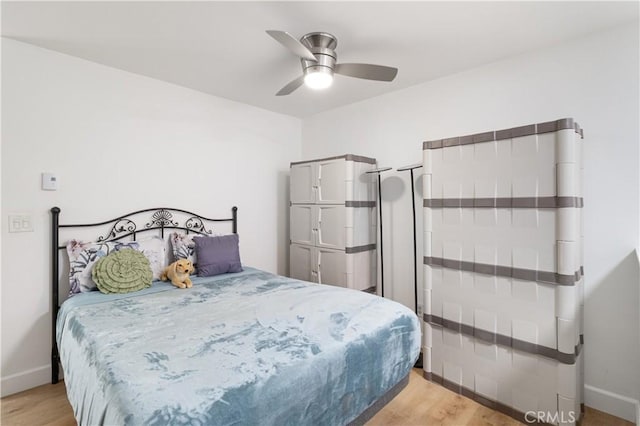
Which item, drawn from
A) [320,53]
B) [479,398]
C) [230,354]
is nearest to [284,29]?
[320,53]

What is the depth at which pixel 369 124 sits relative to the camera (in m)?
3.48

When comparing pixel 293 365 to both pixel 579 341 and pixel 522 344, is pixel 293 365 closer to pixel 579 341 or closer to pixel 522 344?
pixel 522 344

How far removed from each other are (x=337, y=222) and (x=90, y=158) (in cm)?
220

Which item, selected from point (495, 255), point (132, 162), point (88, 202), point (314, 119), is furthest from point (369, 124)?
point (88, 202)

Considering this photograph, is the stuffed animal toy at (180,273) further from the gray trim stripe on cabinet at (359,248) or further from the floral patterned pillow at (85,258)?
the gray trim stripe on cabinet at (359,248)

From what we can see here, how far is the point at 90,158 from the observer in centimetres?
258

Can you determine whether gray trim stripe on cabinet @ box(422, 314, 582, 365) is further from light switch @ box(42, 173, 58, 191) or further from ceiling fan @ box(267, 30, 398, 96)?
light switch @ box(42, 173, 58, 191)

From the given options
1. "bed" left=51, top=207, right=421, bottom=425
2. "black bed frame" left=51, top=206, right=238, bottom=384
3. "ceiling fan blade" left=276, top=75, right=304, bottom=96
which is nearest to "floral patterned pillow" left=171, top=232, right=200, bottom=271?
"black bed frame" left=51, top=206, right=238, bottom=384

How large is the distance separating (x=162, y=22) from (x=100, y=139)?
46.5 inches

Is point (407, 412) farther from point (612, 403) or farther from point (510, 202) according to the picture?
point (510, 202)

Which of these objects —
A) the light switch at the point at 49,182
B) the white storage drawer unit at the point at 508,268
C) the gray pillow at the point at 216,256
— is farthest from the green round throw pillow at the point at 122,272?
the white storage drawer unit at the point at 508,268

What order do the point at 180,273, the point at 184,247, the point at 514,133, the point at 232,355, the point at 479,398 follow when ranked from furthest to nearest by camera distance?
the point at 184,247 → the point at 180,273 → the point at 479,398 → the point at 514,133 → the point at 232,355

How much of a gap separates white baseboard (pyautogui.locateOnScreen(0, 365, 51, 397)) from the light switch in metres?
1.34

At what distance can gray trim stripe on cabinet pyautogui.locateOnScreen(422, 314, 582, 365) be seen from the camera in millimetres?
1893
